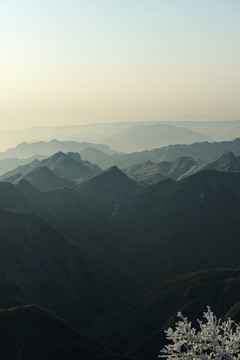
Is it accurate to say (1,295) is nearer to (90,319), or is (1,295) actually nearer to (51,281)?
(51,281)

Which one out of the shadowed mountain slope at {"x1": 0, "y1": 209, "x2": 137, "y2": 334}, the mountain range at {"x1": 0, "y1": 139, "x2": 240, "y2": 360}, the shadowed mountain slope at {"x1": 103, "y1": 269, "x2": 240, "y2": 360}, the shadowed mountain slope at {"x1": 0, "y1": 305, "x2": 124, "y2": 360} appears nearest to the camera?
the shadowed mountain slope at {"x1": 0, "y1": 305, "x2": 124, "y2": 360}

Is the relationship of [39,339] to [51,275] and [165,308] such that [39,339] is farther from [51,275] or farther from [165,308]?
[51,275]

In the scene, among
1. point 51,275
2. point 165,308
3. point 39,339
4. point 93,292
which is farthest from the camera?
point 93,292

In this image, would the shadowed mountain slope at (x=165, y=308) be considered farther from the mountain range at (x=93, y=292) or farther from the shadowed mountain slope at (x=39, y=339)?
the shadowed mountain slope at (x=39, y=339)

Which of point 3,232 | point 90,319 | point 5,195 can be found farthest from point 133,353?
point 5,195

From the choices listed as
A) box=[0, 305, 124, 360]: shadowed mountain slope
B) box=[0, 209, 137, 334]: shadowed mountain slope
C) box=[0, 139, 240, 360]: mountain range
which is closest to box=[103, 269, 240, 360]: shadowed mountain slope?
box=[0, 139, 240, 360]: mountain range

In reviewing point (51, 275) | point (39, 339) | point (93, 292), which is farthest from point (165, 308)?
point (39, 339)

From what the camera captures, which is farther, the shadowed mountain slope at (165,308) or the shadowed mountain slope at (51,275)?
the shadowed mountain slope at (51,275)

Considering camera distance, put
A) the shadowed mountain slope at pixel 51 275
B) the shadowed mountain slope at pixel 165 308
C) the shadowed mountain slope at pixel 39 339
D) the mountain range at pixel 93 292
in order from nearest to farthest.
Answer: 1. the shadowed mountain slope at pixel 39 339
2. the mountain range at pixel 93 292
3. the shadowed mountain slope at pixel 165 308
4. the shadowed mountain slope at pixel 51 275

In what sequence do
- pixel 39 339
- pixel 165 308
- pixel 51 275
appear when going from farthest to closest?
pixel 51 275, pixel 165 308, pixel 39 339

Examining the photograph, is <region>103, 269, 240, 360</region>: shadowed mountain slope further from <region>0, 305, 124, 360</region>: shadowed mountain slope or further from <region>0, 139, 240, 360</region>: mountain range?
<region>0, 305, 124, 360</region>: shadowed mountain slope

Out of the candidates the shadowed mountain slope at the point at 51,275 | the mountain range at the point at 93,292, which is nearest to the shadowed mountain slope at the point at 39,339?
the mountain range at the point at 93,292
